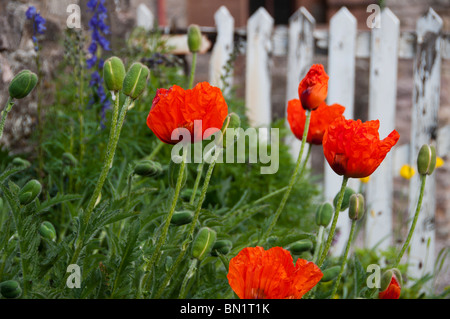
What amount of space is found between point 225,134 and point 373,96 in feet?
6.82

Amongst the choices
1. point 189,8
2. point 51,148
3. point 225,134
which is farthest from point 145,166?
point 189,8

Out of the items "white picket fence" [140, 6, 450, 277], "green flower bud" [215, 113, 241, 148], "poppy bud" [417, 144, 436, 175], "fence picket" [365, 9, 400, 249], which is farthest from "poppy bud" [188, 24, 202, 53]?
"fence picket" [365, 9, 400, 249]

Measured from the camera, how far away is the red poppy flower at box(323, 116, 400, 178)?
634 millimetres

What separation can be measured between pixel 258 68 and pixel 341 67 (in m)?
0.36

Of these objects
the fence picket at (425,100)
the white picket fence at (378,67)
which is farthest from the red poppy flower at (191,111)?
the fence picket at (425,100)

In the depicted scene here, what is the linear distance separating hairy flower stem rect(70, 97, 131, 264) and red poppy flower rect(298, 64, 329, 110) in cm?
22

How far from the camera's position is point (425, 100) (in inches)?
102

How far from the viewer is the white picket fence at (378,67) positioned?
2.60 metres

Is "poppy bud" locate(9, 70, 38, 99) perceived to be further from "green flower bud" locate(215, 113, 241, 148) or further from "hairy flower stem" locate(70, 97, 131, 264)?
"green flower bud" locate(215, 113, 241, 148)

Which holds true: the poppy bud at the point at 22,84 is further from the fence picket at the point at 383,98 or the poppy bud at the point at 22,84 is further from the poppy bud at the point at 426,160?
the fence picket at the point at 383,98

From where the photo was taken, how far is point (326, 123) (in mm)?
840

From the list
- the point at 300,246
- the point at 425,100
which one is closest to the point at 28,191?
the point at 300,246

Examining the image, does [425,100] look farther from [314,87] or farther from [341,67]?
[314,87]
